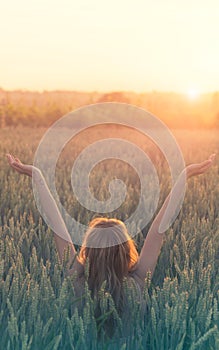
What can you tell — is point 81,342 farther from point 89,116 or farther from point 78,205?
point 89,116

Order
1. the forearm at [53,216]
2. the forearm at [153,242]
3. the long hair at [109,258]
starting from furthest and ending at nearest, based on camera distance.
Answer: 1. the forearm at [53,216]
2. the forearm at [153,242]
3. the long hair at [109,258]

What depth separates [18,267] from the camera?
7.91 ft

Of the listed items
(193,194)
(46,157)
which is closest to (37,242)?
(193,194)

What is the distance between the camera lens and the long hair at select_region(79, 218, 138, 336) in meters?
2.44

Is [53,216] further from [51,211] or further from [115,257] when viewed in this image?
[115,257]

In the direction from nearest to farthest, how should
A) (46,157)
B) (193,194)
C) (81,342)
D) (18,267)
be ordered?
(81,342) → (18,267) → (193,194) → (46,157)

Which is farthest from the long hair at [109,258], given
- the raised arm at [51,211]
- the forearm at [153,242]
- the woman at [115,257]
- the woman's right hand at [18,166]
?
the woman's right hand at [18,166]

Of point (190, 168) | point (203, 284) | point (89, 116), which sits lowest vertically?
point (203, 284)

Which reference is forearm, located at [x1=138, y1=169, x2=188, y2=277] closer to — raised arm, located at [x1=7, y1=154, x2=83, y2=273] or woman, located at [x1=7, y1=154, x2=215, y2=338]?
woman, located at [x1=7, y1=154, x2=215, y2=338]

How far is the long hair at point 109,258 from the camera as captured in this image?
8.00ft

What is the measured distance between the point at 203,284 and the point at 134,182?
396 cm

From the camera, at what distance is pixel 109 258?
246 cm

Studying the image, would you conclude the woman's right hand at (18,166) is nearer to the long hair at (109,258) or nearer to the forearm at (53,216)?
the forearm at (53,216)

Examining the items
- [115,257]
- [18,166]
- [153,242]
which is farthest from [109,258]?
[18,166]
